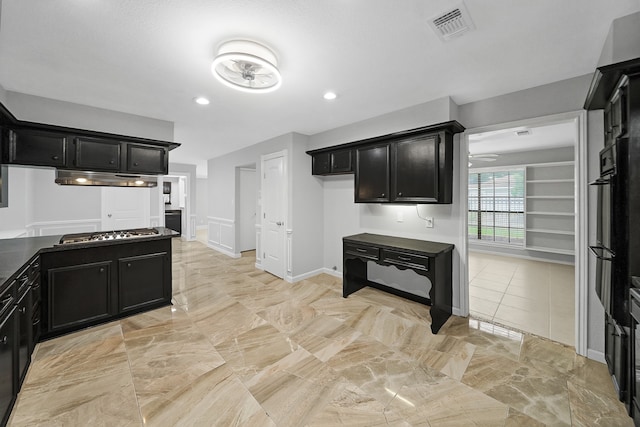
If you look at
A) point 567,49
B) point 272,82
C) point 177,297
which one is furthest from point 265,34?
point 177,297

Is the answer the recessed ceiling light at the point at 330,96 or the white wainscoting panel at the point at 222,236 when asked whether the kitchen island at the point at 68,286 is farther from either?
the white wainscoting panel at the point at 222,236

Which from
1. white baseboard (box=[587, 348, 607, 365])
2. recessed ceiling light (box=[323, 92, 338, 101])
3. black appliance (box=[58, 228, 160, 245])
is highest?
recessed ceiling light (box=[323, 92, 338, 101])

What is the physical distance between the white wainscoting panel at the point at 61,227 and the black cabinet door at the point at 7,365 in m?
3.58

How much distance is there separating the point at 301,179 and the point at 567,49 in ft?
11.2

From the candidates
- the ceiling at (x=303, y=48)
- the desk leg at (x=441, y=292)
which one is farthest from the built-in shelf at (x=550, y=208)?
the ceiling at (x=303, y=48)

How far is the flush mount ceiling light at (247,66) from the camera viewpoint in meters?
1.87

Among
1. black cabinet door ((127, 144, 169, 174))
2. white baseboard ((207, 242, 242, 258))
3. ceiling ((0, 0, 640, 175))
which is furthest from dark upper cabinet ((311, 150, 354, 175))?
white baseboard ((207, 242, 242, 258))

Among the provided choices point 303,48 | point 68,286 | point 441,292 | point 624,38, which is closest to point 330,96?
point 303,48

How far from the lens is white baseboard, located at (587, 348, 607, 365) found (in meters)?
2.22

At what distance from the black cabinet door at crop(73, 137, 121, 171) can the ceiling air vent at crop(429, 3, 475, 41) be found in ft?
12.2

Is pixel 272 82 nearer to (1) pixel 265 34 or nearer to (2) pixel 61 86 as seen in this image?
(1) pixel 265 34

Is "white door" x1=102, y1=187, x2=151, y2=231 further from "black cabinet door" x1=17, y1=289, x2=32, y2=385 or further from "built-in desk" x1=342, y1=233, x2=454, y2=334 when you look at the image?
"built-in desk" x1=342, y1=233, x2=454, y2=334

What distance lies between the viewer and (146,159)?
11.4ft

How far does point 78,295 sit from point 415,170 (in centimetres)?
402
